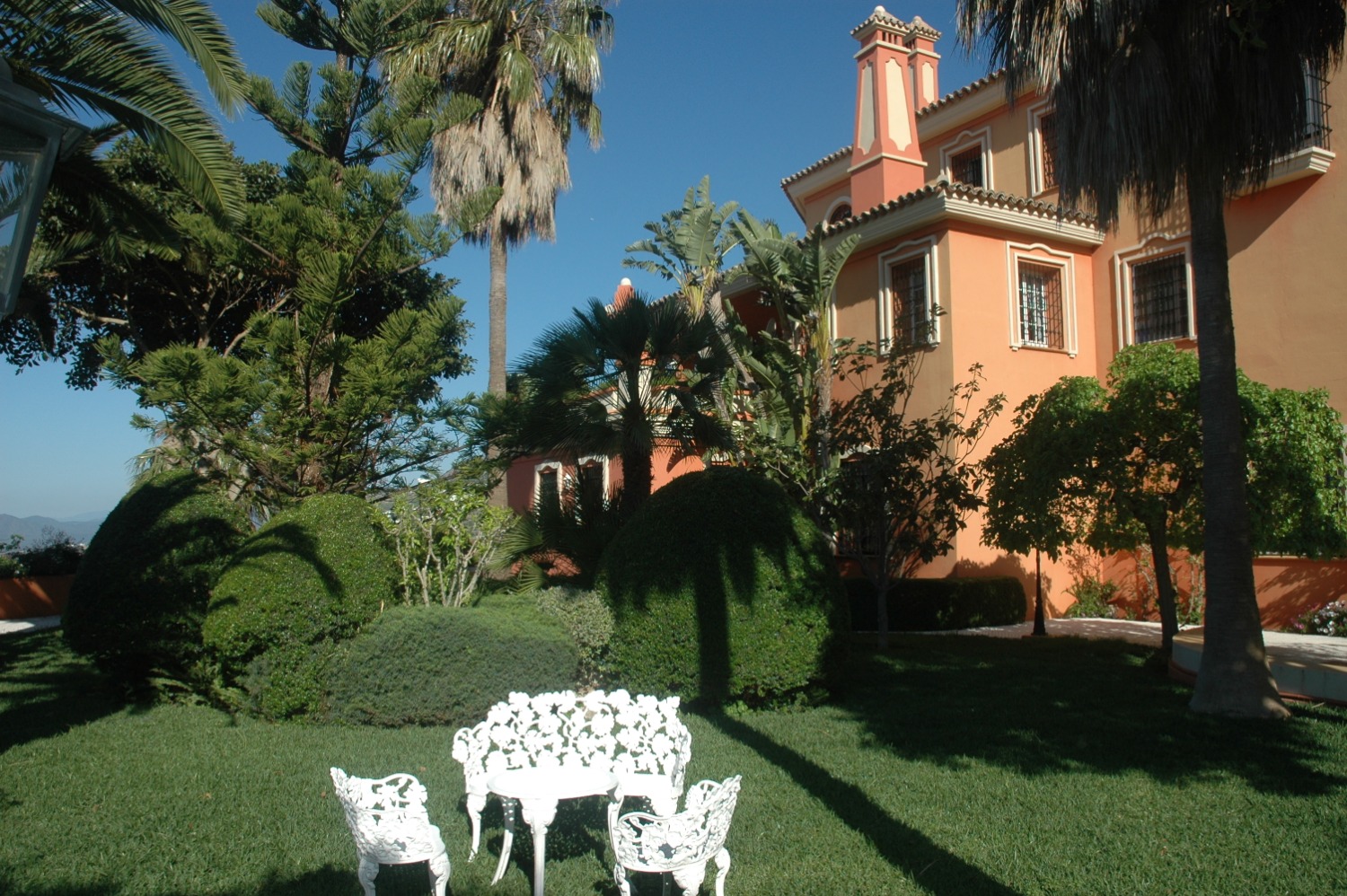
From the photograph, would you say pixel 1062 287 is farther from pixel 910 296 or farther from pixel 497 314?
pixel 497 314

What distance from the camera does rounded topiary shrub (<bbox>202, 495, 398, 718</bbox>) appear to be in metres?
8.34

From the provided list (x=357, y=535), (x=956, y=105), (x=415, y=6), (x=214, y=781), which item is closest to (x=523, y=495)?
(x=956, y=105)

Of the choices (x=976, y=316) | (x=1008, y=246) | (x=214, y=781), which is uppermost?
(x=1008, y=246)

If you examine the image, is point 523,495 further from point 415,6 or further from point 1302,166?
point 1302,166

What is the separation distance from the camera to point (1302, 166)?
13.4m

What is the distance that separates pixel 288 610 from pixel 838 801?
501cm

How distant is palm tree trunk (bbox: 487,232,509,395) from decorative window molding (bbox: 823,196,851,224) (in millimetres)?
7526

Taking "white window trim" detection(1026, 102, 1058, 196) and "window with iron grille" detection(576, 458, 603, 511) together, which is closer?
"window with iron grille" detection(576, 458, 603, 511)

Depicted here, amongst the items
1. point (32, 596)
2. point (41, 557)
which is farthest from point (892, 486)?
point (41, 557)

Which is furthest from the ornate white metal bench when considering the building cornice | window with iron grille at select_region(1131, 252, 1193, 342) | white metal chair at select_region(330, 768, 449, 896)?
window with iron grille at select_region(1131, 252, 1193, 342)

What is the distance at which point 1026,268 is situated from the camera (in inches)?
649

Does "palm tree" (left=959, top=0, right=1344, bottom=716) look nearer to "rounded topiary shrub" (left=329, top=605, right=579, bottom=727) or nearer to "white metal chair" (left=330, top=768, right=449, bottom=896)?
"rounded topiary shrub" (left=329, top=605, right=579, bottom=727)

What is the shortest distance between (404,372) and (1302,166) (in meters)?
12.4

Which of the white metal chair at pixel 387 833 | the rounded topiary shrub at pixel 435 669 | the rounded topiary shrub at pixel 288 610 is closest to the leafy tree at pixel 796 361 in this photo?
the rounded topiary shrub at pixel 435 669
